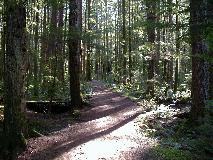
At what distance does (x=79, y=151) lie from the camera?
8852mm

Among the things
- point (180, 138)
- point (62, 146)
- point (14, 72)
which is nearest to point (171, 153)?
point (180, 138)

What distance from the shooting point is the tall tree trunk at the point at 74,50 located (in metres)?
14.7

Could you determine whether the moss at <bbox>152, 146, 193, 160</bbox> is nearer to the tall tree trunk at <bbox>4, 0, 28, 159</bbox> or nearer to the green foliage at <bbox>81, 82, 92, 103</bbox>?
the tall tree trunk at <bbox>4, 0, 28, 159</bbox>

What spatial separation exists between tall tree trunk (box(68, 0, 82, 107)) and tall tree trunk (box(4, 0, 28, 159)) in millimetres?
5133

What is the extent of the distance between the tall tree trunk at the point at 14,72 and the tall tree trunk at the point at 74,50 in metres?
5.13


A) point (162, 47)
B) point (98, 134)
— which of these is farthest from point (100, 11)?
point (98, 134)

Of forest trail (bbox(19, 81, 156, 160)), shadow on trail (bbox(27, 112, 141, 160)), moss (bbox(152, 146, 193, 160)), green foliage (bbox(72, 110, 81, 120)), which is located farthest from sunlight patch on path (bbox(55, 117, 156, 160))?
green foliage (bbox(72, 110, 81, 120))

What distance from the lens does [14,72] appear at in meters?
9.21

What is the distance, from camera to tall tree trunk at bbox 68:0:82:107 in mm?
14703

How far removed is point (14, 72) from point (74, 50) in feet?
22.3

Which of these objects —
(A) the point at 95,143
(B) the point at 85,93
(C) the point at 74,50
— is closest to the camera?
(A) the point at 95,143

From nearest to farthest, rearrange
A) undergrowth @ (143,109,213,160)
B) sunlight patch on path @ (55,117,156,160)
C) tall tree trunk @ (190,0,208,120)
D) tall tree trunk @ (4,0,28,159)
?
undergrowth @ (143,109,213,160), sunlight patch on path @ (55,117,156,160), tall tree trunk @ (4,0,28,159), tall tree trunk @ (190,0,208,120)

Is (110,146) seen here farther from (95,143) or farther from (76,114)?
(76,114)

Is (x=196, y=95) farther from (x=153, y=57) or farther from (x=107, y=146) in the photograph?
(x=153, y=57)
